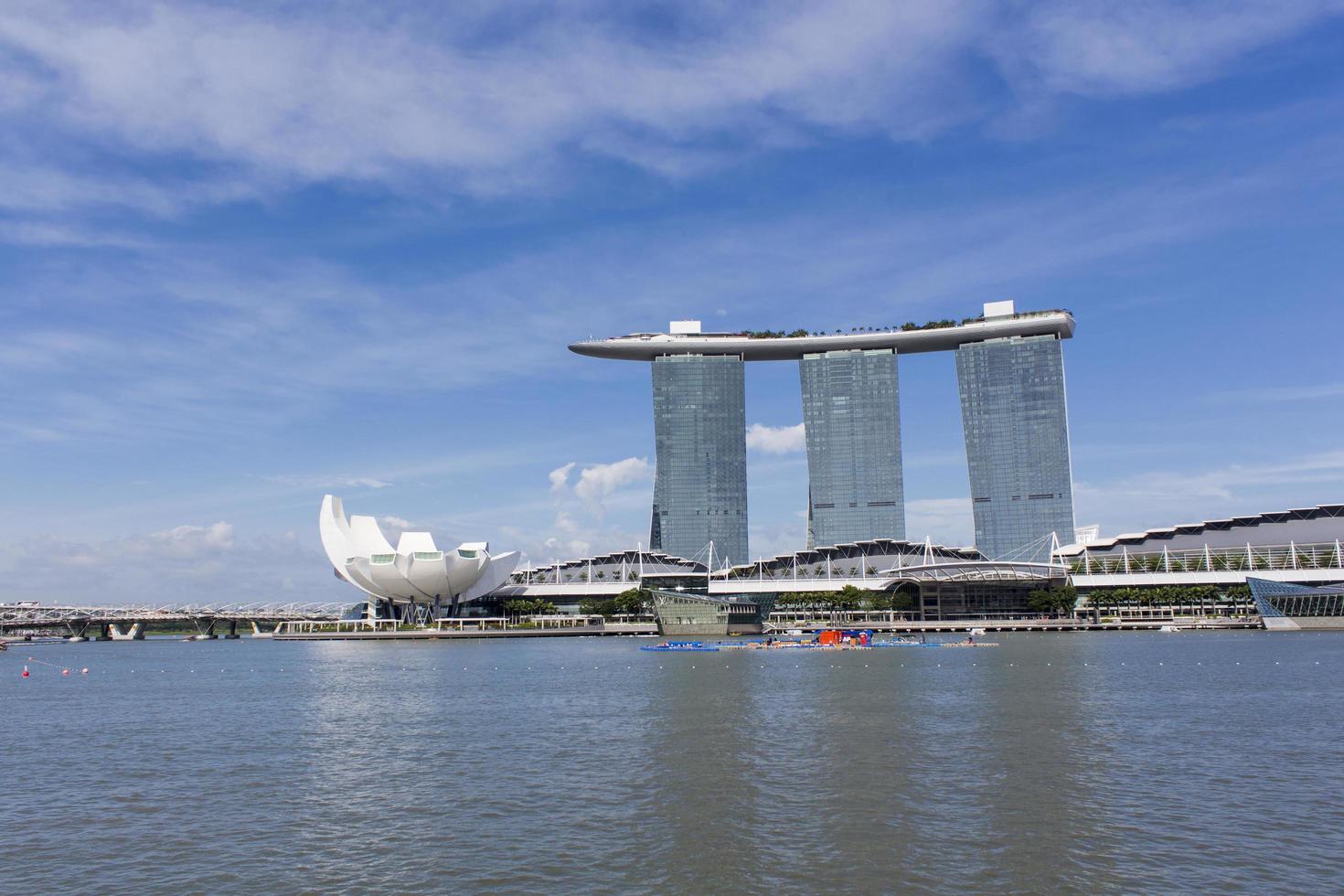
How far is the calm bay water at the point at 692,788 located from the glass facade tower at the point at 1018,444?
437ft

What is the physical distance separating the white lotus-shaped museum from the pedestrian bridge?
26.1 metres

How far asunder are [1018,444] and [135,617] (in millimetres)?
148496

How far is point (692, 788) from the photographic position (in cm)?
2559

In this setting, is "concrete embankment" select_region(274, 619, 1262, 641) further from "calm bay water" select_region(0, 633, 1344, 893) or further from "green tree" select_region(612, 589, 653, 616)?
"calm bay water" select_region(0, 633, 1344, 893)

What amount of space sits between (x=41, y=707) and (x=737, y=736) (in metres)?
35.4

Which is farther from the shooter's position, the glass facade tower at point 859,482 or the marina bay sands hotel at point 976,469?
the glass facade tower at point 859,482

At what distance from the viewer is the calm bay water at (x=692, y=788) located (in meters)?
18.7

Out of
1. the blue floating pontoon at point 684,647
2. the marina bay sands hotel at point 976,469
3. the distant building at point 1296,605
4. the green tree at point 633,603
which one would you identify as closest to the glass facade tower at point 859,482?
the marina bay sands hotel at point 976,469

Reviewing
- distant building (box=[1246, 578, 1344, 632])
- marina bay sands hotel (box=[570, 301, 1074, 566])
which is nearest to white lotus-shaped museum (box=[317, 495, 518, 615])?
marina bay sands hotel (box=[570, 301, 1074, 566])

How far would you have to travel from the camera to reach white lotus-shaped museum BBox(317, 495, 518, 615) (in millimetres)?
140250

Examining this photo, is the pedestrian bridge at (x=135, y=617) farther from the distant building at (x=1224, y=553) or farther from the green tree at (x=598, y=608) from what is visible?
the distant building at (x=1224, y=553)

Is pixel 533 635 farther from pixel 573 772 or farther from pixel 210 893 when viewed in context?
pixel 210 893

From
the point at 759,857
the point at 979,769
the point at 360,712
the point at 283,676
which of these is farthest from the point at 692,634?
the point at 759,857

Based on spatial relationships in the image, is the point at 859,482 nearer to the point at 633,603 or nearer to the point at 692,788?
the point at 633,603
